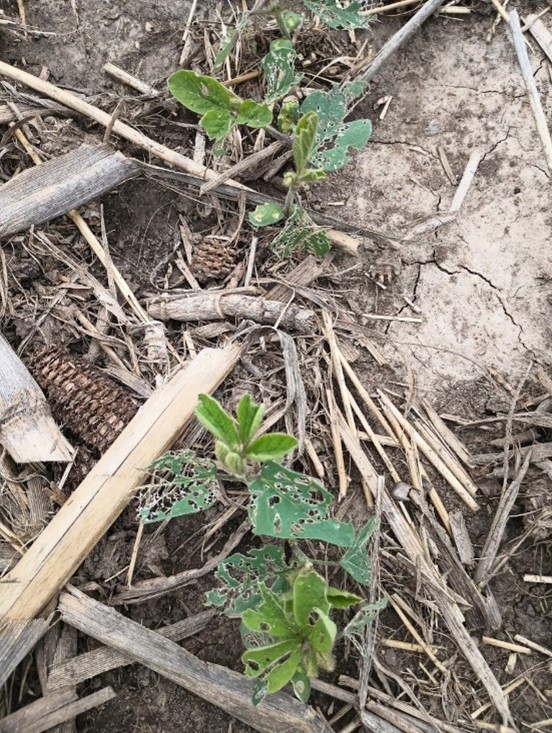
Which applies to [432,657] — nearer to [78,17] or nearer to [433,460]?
[433,460]

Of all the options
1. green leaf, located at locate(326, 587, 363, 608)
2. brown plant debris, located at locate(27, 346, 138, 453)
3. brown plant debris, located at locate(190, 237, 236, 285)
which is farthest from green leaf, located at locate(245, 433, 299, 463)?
brown plant debris, located at locate(190, 237, 236, 285)

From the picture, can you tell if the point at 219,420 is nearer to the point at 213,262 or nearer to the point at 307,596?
the point at 307,596

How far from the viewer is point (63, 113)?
88.0 inches

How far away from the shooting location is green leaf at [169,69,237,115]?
1.93 metres

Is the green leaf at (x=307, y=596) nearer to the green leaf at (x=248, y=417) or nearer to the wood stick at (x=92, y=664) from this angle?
the green leaf at (x=248, y=417)

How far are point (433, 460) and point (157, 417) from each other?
0.92 metres

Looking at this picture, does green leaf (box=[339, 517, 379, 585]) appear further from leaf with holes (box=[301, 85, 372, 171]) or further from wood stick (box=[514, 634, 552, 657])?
leaf with holes (box=[301, 85, 372, 171])

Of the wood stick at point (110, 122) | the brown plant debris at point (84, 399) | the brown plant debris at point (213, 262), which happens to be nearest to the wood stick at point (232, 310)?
the brown plant debris at point (213, 262)

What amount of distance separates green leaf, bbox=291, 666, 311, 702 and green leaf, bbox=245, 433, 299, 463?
562mm

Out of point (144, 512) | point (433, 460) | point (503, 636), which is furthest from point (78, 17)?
point (503, 636)

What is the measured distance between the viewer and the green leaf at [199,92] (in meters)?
1.93

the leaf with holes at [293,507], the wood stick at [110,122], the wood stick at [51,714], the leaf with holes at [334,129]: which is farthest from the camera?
the wood stick at [110,122]

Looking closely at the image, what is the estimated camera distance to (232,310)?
2.08 meters

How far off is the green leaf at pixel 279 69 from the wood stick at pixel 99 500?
3.32 ft
